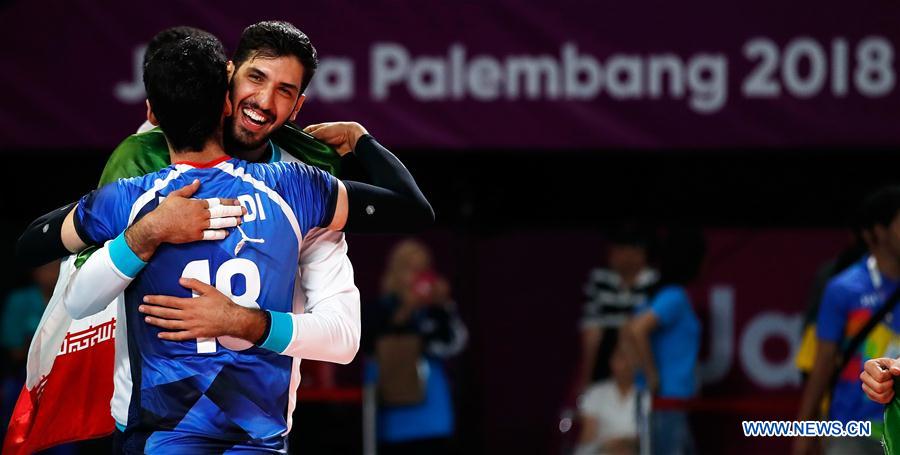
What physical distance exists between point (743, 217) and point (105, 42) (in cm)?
373

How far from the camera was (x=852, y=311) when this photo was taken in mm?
5371

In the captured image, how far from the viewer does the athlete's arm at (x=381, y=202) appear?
3365mm

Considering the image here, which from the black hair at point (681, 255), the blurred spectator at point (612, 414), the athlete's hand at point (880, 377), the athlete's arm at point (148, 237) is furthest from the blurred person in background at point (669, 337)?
the athlete's arm at point (148, 237)

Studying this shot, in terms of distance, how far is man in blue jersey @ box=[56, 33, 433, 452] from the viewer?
3.12m

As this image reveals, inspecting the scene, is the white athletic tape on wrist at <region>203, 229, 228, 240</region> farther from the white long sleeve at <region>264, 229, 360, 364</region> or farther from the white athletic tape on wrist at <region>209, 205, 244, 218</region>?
the white long sleeve at <region>264, 229, 360, 364</region>

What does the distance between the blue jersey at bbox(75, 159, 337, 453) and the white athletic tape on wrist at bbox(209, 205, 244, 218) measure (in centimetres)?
3

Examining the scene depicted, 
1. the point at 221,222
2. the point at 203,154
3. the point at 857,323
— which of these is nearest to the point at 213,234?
the point at 221,222

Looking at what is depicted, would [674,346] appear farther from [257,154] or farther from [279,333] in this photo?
[279,333]

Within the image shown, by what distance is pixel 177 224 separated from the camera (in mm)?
3072

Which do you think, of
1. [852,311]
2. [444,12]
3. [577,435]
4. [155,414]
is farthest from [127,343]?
[577,435]

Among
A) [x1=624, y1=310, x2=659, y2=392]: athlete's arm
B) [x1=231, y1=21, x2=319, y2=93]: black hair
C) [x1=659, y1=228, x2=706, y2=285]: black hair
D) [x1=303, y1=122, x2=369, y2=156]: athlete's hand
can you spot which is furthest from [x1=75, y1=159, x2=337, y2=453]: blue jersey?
[x1=659, y1=228, x2=706, y2=285]: black hair

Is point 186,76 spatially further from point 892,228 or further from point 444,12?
point 444,12

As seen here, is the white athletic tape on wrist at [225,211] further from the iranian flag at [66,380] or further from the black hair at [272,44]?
the iranian flag at [66,380]

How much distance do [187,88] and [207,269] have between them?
42 cm
